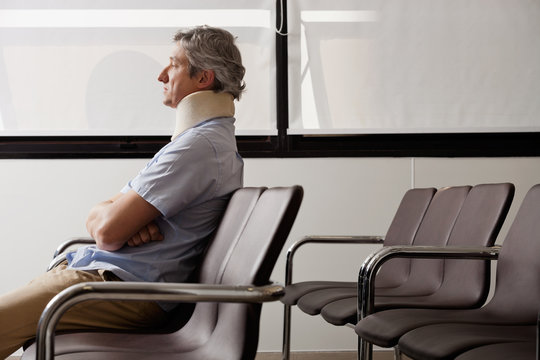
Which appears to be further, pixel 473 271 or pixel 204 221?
pixel 473 271

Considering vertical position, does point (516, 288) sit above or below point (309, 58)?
below

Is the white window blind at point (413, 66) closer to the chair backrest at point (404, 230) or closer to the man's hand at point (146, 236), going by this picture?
the chair backrest at point (404, 230)

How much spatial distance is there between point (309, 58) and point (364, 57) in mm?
283

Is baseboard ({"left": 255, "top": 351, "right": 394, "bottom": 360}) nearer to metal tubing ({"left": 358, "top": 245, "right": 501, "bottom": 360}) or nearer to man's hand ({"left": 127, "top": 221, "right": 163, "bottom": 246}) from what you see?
metal tubing ({"left": 358, "top": 245, "right": 501, "bottom": 360})

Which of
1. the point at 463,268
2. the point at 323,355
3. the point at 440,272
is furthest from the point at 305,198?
the point at 463,268

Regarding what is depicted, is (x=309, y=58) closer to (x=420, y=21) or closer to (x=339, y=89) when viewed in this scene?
(x=339, y=89)

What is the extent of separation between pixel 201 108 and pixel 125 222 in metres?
0.43

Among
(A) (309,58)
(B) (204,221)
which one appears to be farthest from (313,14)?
(B) (204,221)

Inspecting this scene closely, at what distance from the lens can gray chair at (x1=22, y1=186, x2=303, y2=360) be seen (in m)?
1.22

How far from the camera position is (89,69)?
12.1ft

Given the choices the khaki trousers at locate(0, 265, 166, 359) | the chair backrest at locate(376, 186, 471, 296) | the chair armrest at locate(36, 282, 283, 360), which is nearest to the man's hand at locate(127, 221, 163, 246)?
the khaki trousers at locate(0, 265, 166, 359)

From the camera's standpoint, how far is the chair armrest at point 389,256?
2041 mm

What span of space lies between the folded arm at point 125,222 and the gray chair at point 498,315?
620 mm

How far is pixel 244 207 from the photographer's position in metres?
1.67
